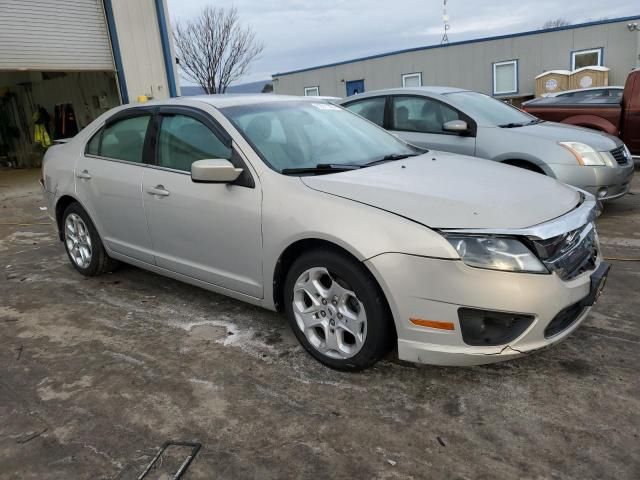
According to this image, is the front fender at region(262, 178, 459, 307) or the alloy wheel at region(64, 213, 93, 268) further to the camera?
the alloy wheel at region(64, 213, 93, 268)

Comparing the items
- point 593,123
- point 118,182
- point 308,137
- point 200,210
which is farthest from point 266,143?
point 593,123

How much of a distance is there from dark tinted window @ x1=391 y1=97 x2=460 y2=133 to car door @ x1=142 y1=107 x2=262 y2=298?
3339 millimetres

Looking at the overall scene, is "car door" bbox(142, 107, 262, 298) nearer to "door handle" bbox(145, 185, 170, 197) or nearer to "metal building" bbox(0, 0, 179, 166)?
"door handle" bbox(145, 185, 170, 197)

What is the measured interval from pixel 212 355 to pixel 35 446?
108 centimetres

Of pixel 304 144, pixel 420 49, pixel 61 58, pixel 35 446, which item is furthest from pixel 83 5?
pixel 420 49

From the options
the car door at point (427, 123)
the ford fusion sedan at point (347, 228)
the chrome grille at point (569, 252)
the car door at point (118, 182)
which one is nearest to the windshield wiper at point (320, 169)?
the ford fusion sedan at point (347, 228)

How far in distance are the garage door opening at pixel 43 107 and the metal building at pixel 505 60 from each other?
46.3ft

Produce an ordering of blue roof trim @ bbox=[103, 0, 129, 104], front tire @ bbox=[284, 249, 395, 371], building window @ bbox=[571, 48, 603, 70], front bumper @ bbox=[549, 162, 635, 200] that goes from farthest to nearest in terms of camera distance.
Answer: building window @ bbox=[571, 48, 603, 70]
blue roof trim @ bbox=[103, 0, 129, 104]
front bumper @ bbox=[549, 162, 635, 200]
front tire @ bbox=[284, 249, 395, 371]

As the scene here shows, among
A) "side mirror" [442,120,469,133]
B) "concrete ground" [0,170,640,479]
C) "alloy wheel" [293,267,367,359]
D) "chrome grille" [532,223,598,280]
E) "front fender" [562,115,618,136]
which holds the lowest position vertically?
"concrete ground" [0,170,640,479]

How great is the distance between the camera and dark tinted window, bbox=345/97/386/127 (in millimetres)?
6655

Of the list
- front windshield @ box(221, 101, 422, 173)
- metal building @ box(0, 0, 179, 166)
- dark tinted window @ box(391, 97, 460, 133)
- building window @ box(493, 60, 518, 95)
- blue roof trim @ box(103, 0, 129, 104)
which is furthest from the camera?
building window @ box(493, 60, 518, 95)

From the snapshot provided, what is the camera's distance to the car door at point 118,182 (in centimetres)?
406

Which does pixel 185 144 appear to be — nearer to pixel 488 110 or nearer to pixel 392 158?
pixel 392 158

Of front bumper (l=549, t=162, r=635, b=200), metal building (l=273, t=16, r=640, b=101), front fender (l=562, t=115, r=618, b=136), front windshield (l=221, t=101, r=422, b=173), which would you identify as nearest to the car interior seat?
front windshield (l=221, t=101, r=422, b=173)
